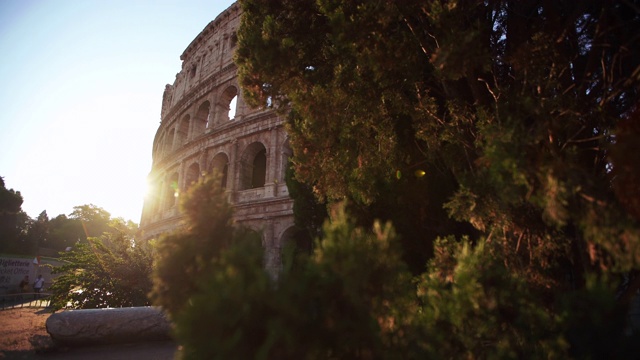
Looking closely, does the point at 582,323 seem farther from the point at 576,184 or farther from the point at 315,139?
the point at 315,139

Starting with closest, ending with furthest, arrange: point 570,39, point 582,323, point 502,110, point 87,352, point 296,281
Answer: point 296,281 → point 582,323 → point 502,110 → point 570,39 → point 87,352

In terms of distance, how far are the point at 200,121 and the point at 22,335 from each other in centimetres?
1281

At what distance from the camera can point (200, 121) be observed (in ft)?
60.5

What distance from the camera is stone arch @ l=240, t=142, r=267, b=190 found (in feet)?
48.9

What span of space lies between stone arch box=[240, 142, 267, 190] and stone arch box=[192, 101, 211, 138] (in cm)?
419

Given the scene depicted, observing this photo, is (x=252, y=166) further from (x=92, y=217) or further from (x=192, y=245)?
(x=92, y=217)

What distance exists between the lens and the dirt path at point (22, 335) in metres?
5.99

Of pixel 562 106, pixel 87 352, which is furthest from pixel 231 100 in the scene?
pixel 562 106

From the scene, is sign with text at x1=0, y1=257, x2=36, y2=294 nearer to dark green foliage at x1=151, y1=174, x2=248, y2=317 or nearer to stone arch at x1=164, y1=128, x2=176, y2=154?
stone arch at x1=164, y1=128, x2=176, y2=154

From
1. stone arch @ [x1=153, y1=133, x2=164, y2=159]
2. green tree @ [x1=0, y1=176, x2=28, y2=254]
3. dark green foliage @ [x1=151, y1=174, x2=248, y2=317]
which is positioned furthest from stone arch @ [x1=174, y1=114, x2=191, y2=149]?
green tree @ [x1=0, y1=176, x2=28, y2=254]

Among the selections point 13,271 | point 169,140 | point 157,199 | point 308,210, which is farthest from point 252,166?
point 13,271

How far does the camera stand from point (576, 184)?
8.75 ft

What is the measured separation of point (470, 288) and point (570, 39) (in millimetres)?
3439

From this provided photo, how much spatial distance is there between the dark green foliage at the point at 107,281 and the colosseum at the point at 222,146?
11.2 ft
